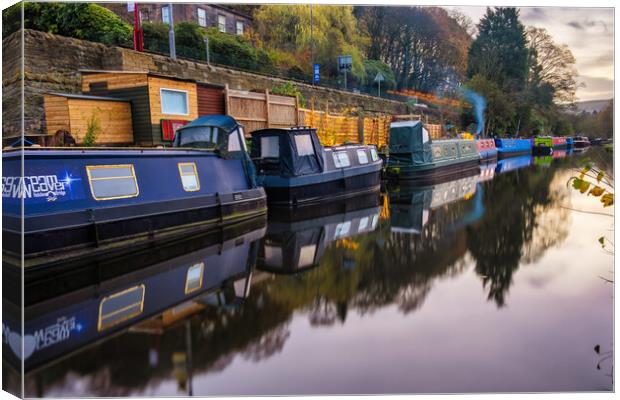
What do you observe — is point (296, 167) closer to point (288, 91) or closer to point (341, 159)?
point (341, 159)

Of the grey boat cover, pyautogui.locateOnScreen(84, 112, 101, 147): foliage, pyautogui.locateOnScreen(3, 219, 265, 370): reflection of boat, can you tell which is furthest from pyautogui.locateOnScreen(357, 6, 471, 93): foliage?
pyautogui.locateOnScreen(3, 219, 265, 370): reflection of boat

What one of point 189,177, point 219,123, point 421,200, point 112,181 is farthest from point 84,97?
point 421,200

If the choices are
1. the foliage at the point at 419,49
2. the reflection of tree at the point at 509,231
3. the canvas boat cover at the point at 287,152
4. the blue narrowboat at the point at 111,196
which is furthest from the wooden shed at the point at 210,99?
the foliage at the point at 419,49

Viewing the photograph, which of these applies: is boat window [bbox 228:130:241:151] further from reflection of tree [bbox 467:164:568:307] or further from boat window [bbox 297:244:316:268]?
reflection of tree [bbox 467:164:568:307]

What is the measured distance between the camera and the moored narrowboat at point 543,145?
122ft

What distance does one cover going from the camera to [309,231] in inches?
408

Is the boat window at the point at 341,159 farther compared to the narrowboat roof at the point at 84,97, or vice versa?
the boat window at the point at 341,159

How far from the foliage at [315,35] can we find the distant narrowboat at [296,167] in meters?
12.5

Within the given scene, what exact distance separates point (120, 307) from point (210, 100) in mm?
11550

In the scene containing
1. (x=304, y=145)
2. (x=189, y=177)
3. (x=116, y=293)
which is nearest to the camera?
(x=116, y=293)

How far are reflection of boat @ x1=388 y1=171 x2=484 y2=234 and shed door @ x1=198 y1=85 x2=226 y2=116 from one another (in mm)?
6384

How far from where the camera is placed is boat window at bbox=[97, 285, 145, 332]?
16.6ft

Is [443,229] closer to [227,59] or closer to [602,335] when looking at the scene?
[602,335]

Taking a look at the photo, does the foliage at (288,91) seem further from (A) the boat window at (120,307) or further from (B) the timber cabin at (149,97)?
(A) the boat window at (120,307)
